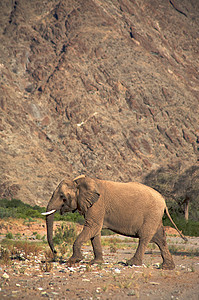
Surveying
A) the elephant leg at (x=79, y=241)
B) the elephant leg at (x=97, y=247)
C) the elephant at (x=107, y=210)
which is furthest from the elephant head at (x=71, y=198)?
the elephant leg at (x=97, y=247)

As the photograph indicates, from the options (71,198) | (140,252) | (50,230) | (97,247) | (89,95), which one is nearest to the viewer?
(50,230)

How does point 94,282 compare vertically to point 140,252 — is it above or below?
below

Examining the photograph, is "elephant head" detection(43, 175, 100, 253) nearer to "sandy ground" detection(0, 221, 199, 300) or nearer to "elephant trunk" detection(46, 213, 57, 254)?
"elephant trunk" detection(46, 213, 57, 254)

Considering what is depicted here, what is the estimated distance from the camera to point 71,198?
11961mm

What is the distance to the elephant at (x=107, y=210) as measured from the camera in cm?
1177

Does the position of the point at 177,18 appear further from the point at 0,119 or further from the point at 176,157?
the point at 0,119

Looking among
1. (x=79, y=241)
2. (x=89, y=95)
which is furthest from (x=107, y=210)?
(x=89, y=95)

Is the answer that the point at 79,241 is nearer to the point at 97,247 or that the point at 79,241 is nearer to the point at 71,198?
the point at 97,247

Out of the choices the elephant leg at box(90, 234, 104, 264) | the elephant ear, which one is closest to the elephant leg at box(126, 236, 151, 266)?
the elephant leg at box(90, 234, 104, 264)

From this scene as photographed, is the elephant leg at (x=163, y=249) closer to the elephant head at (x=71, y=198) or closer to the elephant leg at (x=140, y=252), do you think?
the elephant leg at (x=140, y=252)

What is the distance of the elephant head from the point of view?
1179 cm

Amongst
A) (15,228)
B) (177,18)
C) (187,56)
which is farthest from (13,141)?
(177,18)

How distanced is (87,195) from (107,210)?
Result: 771 millimetres

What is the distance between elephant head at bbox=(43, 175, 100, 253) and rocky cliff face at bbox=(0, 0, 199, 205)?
54.0 metres
